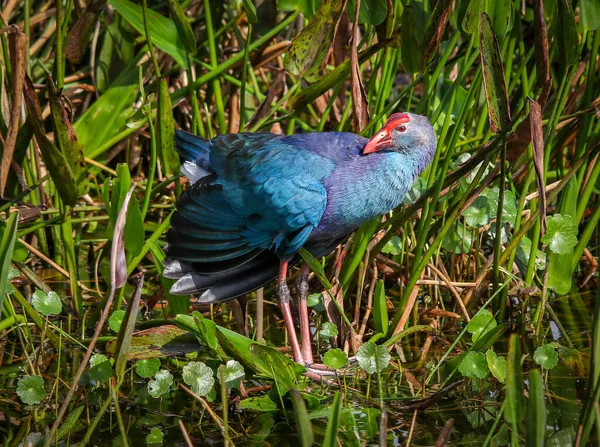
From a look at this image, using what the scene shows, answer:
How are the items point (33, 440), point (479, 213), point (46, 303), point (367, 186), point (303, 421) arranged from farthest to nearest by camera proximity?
point (479, 213), point (367, 186), point (46, 303), point (33, 440), point (303, 421)

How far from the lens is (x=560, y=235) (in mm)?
2391

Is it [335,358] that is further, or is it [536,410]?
[335,358]

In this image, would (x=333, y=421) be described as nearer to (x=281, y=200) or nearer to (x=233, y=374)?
(x=233, y=374)

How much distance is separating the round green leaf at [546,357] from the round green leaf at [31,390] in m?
1.31

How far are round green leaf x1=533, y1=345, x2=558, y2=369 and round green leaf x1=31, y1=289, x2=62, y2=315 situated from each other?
1300 millimetres

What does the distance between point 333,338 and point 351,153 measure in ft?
1.88

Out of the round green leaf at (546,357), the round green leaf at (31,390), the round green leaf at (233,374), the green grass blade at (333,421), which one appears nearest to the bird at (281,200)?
the round green leaf at (233,374)

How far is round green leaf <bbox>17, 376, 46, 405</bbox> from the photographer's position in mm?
2160

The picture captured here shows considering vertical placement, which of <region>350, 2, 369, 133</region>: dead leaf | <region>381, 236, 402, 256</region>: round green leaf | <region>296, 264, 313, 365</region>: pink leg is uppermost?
<region>350, 2, 369, 133</region>: dead leaf

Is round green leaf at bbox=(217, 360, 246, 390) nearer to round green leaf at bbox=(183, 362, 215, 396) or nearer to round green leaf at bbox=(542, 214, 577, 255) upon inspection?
round green leaf at bbox=(183, 362, 215, 396)

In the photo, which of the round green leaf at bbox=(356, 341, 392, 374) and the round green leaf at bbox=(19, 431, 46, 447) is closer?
the round green leaf at bbox=(19, 431, 46, 447)

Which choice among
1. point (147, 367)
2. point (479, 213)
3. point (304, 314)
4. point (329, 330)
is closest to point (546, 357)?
point (479, 213)

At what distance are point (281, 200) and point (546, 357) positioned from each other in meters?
0.84

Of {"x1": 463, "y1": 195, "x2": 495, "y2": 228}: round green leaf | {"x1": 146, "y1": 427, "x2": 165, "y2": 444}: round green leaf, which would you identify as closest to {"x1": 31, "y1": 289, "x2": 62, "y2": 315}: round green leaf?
{"x1": 146, "y1": 427, "x2": 165, "y2": 444}: round green leaf
